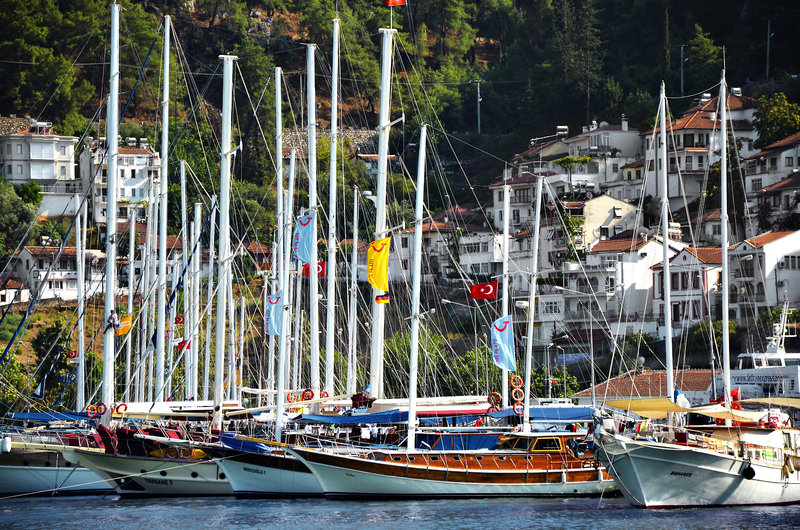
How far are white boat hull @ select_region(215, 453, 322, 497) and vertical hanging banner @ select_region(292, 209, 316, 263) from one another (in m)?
8.23

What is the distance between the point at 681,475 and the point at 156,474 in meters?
19.9

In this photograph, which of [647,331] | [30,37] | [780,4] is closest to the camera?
[647,331]

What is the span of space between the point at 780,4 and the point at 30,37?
9516 centimetres

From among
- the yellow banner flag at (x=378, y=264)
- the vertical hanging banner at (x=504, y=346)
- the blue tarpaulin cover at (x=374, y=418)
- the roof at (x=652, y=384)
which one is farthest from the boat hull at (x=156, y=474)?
the roof at (x=652, y=384)

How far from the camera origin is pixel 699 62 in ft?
500

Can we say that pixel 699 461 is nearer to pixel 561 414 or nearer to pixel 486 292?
pixel 561 414

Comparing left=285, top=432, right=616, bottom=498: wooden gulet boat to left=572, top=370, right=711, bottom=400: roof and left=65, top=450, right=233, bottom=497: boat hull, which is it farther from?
left=572, top=370, right=711, bottom=400: roof

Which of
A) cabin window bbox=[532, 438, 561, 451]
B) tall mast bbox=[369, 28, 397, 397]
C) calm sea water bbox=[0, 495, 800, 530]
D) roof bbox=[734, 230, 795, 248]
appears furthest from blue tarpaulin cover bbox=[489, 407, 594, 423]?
roof bbox=[734, 230, 795, 248]

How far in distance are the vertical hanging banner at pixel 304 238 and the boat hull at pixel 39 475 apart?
11874 millimetres

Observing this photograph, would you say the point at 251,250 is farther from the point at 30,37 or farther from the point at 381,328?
the point at 381,328

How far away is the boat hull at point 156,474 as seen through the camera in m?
53.1

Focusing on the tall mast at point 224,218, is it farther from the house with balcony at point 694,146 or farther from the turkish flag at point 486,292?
the house with balcony at point 694,146

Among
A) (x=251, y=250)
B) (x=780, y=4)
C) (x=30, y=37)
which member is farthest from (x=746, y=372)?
(x=30, y=37)

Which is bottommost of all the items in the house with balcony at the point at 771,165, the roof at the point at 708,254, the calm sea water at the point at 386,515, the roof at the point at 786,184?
the calm sea water at the point at 386,515
